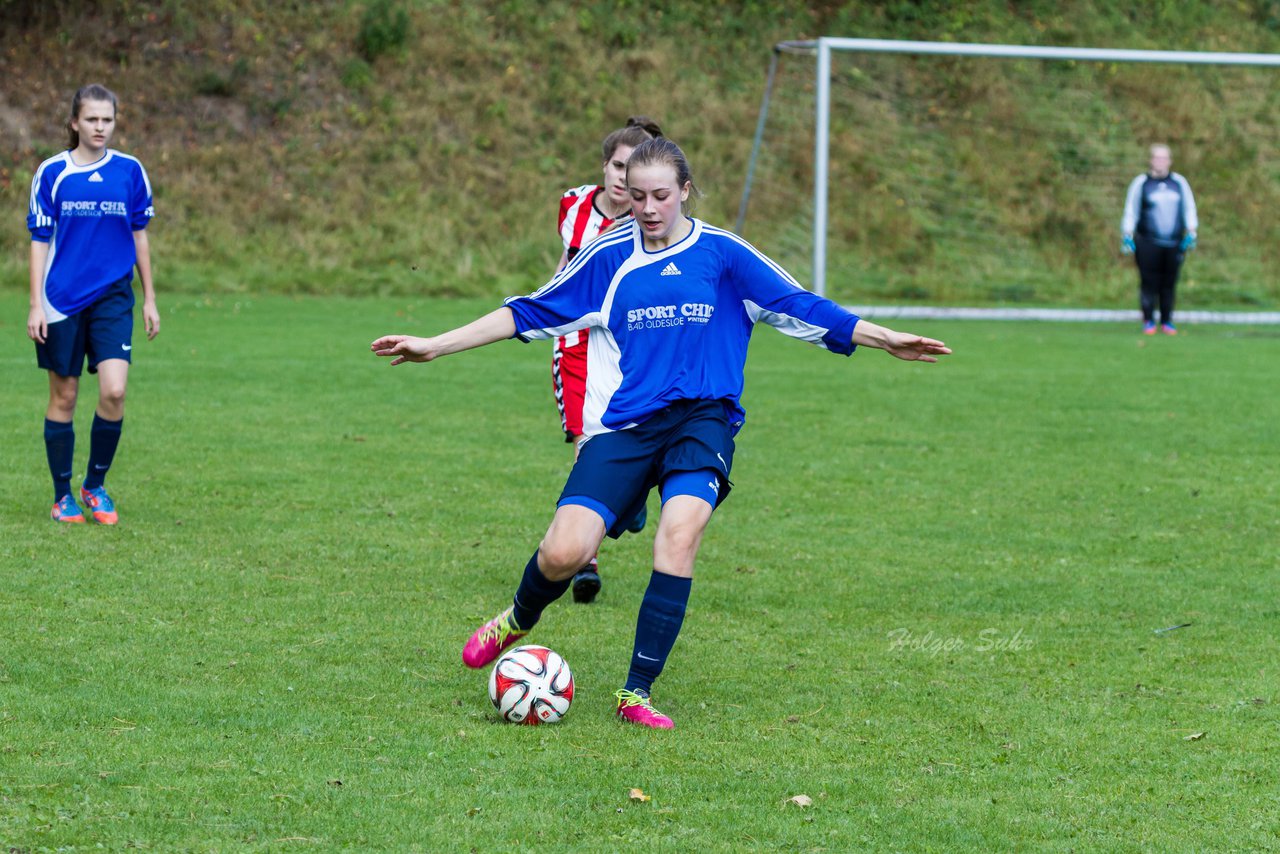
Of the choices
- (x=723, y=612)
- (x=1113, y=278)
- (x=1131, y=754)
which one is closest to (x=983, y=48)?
(x=1113, y=278)

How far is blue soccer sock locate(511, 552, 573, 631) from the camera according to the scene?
516cm

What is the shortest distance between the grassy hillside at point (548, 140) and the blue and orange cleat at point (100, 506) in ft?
47.8

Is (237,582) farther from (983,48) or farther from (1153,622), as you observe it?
(983,48)

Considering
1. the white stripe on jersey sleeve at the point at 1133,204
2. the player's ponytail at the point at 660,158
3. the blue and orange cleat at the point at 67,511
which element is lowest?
the blue and orange cleat at the point at 67,511

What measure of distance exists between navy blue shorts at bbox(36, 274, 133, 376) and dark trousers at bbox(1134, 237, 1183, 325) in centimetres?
1418

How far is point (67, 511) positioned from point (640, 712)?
4.08 meters

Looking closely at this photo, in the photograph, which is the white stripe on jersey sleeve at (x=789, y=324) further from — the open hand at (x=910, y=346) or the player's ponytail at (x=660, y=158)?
the player's ponytail at (x=660, y=158)

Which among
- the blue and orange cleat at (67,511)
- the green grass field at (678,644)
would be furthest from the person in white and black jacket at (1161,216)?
the blue and orange cleat at (67,511)

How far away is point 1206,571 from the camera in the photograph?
24.2 feet

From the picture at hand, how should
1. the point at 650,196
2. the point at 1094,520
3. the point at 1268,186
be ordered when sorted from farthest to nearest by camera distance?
the point at 1268,186, the point at 1094,520, the point at 650,196

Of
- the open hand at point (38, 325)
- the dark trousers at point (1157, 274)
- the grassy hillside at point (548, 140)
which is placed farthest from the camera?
the grassy hillside at point (548, 140)

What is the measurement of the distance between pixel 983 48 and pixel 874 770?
17.4 m

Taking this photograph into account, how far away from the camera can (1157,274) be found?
19.3m

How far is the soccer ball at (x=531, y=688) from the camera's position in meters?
4.89
